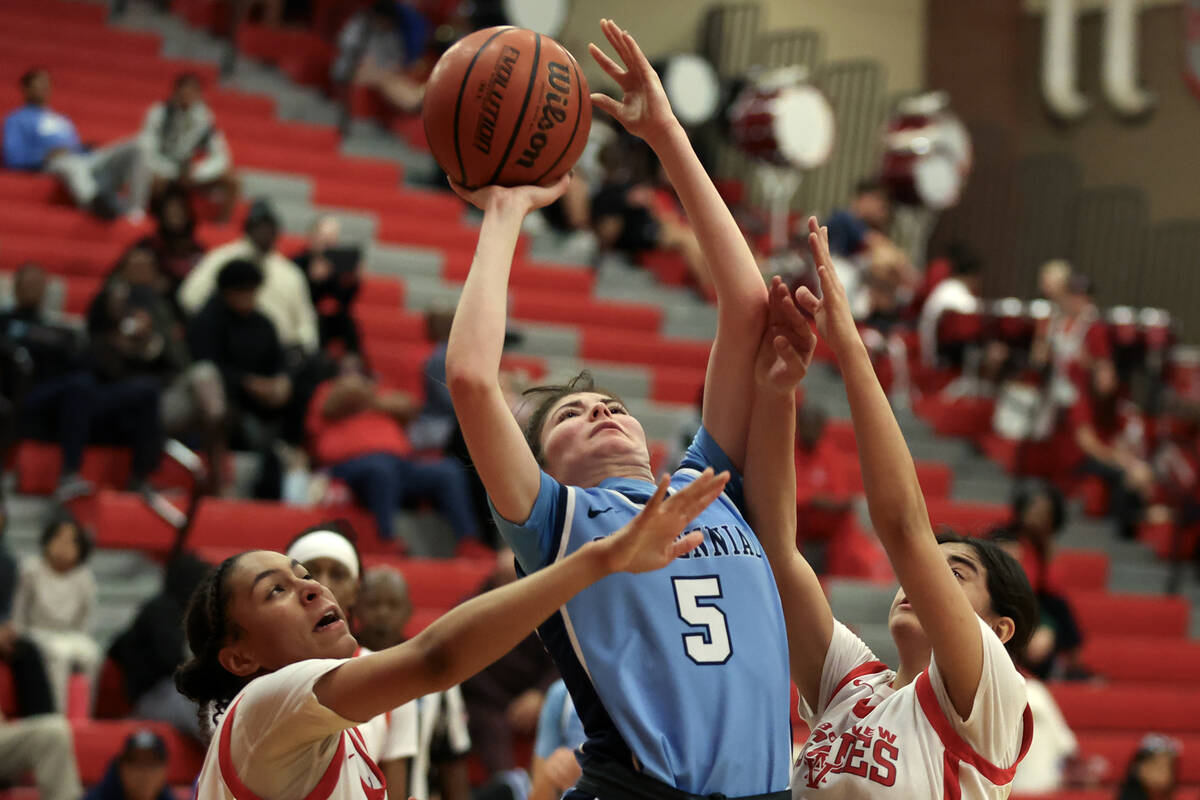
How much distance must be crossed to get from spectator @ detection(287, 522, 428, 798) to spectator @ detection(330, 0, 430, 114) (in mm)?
9057

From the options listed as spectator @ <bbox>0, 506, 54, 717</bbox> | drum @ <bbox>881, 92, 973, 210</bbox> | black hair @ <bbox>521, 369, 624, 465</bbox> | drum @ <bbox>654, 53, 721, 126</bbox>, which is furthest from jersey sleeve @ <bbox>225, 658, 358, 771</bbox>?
drum @ <bbox>654, 53, 721, 126</bbox>

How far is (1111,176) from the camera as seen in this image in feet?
47.2

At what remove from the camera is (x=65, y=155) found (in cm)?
948

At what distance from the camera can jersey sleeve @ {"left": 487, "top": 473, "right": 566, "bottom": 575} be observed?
229cm

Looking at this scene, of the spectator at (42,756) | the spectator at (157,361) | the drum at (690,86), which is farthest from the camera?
the drum at (690,86)

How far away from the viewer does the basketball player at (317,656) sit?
77.5 inches

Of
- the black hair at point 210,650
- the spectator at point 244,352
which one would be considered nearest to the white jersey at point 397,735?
the black hair at point 210,650

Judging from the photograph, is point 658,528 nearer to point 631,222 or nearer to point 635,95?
point 635,95

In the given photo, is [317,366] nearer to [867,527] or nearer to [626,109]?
[867,527]

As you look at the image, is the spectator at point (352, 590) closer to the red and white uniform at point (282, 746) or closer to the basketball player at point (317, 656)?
the basketball player at point (317, 656)

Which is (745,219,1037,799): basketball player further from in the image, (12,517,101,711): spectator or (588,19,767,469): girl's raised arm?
(12,517,101,711): spectator

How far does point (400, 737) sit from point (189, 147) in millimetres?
6995

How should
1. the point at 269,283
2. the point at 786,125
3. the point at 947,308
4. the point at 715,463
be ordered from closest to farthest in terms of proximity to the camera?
the point at 715,463 → the point at 269,283 → the point at 947,308 → the point at 786,125

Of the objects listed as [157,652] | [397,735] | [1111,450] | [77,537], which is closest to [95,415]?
[77,537]
